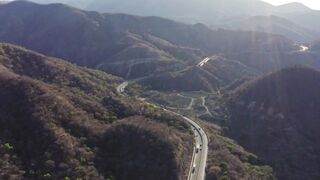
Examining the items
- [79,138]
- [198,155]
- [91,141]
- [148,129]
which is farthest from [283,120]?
[79,138]

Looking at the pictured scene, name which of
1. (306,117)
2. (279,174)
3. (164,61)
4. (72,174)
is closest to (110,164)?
(72,174)

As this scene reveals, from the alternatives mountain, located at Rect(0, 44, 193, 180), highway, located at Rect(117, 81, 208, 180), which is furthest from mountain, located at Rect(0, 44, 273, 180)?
highway, located at Rect(117, 81, 208, 180)

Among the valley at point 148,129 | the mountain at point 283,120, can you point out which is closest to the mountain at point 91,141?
the valley at point 148,129

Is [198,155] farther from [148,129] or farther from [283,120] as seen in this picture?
[283,120]

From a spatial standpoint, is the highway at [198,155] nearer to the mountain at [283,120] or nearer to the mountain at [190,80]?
the mountain at [283,120]

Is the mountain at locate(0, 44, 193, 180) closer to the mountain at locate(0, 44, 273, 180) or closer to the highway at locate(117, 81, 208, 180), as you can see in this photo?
the mountain at locate(0, 44, 273, 180)

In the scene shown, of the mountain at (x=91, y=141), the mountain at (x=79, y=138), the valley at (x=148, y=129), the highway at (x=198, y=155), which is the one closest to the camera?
the mountain at (x=79, y=138)
